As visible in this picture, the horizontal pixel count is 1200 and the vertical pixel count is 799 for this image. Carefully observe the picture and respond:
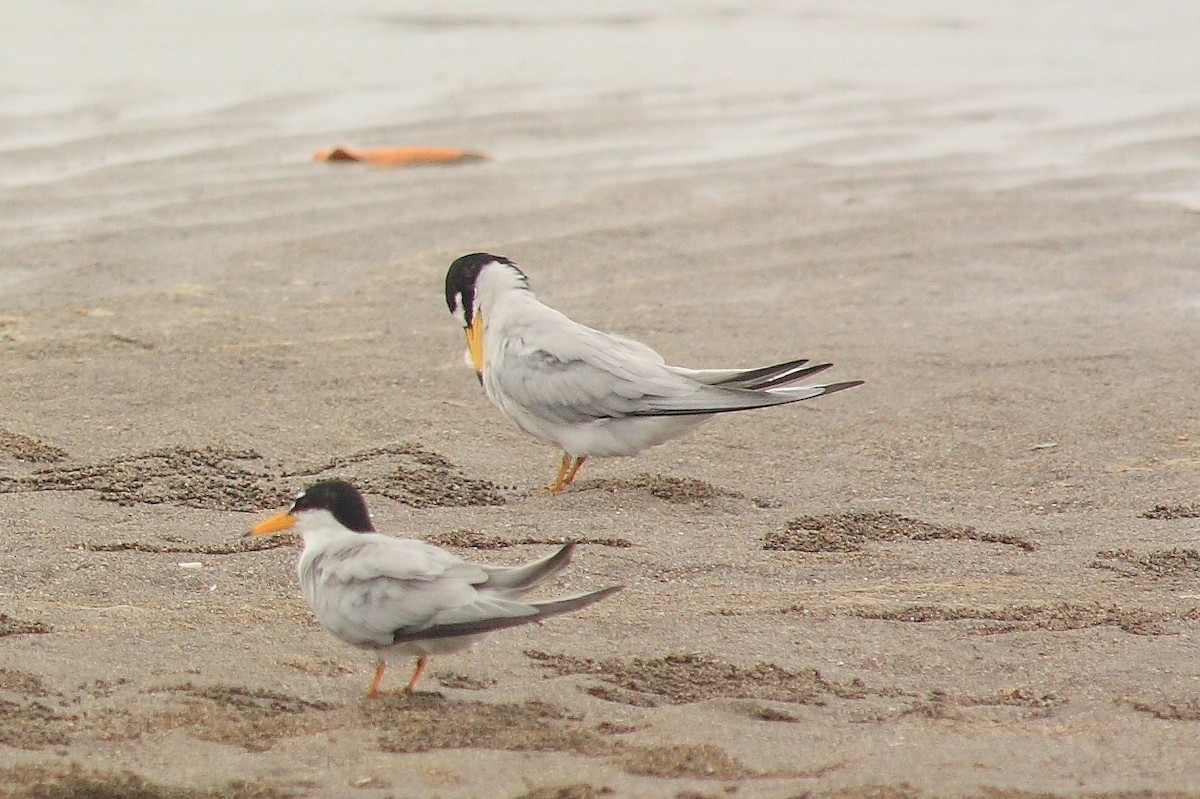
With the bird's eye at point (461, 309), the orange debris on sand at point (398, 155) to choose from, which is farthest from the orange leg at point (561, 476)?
the orange debris on sand at point (398, 155)

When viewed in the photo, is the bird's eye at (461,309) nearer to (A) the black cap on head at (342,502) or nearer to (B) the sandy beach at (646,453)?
(B) the sandy beach at (646,453)

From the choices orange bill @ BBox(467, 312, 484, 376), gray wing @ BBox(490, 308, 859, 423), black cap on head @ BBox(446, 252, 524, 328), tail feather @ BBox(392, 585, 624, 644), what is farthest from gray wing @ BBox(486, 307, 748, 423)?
tail feather @ BBox(392, 585, 624, 644)

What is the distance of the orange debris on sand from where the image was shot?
883 centimetres

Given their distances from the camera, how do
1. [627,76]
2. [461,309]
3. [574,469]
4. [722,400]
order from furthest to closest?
[627,76] → [461,309] → [574,469] → [722,400]

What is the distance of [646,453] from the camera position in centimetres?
551

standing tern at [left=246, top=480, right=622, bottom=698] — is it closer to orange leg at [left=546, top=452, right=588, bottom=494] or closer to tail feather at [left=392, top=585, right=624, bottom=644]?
tail feather at [left=392, top=585, right=624, bottom=644]

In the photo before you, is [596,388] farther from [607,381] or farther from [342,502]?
[342,502]

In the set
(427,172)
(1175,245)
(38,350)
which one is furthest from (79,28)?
(1175,245)

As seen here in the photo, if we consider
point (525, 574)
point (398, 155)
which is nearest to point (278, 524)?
point (525, 574)

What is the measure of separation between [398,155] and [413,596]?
18.7 feet

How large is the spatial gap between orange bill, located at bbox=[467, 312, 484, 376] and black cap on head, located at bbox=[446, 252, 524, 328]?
32 millimetres

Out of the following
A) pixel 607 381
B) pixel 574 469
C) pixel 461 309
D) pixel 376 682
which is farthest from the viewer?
pixel 461 309

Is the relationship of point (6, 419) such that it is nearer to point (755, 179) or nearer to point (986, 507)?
point (986, 507)

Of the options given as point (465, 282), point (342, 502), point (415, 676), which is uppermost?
point (465, 282)
